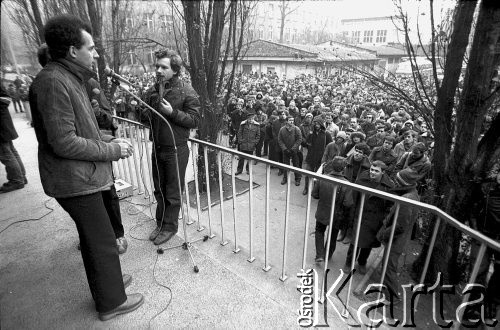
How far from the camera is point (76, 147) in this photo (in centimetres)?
175

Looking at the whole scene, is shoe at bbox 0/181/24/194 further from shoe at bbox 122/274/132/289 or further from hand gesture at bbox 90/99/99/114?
shoe at bbox 122/274/132/289

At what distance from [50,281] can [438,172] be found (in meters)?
4.74

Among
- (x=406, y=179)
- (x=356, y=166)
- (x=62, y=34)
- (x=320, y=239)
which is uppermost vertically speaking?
(x=62, y=34)

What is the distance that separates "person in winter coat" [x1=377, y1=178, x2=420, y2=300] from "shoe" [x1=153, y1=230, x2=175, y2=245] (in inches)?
105

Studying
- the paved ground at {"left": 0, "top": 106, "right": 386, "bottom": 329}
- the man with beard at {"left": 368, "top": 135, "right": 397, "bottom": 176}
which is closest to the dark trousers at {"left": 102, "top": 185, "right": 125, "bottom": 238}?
the paved ground at {"left": 0, "top": 106, "right": 386, "bottom": 329}

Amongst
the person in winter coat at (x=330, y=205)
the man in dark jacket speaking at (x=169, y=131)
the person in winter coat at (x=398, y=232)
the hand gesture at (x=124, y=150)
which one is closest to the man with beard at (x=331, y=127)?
the person in winter coat at (x=330, y=205)

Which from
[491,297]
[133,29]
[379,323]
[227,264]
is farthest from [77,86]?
[133,29]

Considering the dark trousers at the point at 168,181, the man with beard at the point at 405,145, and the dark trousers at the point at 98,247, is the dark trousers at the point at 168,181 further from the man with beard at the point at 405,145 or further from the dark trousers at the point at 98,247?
the man with beard at the point at 405,145

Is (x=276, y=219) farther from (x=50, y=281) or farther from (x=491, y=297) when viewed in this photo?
(x=50, y=281)

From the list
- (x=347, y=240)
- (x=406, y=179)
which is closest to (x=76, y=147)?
(x=406, y=179)

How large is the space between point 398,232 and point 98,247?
339 cm

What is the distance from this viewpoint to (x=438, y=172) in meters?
3.97

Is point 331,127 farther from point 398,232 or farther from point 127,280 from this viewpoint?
point 127,280

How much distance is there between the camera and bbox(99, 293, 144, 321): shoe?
2.18 m
